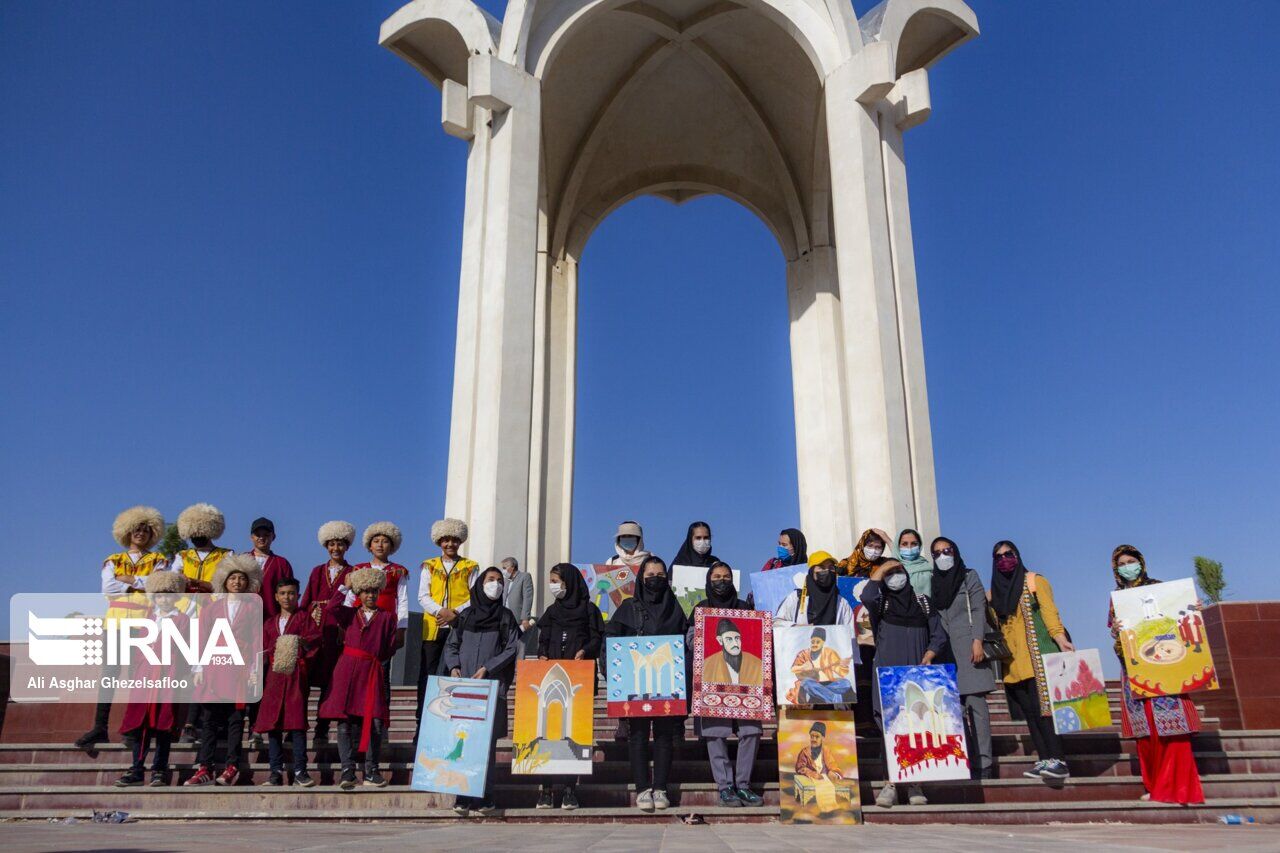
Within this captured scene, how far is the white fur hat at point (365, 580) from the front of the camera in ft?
25.0

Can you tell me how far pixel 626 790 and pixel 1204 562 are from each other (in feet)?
78.2

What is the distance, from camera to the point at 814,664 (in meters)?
6.89

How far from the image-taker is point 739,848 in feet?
14.5

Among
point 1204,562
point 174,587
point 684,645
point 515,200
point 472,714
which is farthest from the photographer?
point 1204,562

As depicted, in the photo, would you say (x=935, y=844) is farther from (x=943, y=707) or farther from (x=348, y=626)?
(x=348, y=626)

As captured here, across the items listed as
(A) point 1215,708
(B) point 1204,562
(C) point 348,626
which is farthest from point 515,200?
(B) point 1204,562

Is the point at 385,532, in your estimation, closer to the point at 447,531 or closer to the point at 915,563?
the point at 447,531

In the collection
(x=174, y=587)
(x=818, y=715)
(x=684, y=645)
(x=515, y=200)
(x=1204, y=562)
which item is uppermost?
(x=515, y=200)

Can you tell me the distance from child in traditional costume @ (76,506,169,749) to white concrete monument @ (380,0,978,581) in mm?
4256

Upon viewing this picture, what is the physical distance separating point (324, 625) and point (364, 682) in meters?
0.84

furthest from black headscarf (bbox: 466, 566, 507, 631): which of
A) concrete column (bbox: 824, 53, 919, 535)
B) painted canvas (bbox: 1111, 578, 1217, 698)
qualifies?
concrete column (bbox: 824, 53, 919, 535)

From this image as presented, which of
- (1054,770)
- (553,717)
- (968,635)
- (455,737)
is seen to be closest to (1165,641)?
(1054,770)

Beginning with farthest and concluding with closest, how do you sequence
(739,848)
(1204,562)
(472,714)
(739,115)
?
(1204,562)
(739,115)
(472,714)
(739,848)

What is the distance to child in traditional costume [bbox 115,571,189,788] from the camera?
7.29 metres
